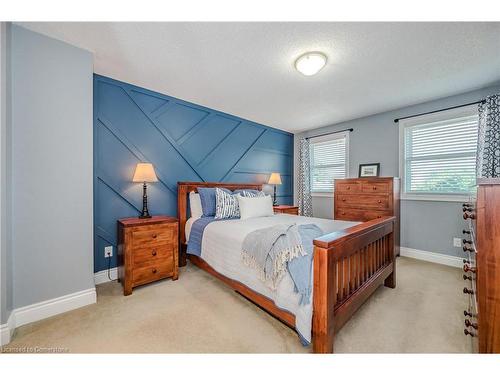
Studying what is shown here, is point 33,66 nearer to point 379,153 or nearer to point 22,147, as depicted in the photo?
point 22,147

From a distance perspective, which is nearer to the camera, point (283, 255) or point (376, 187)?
point (283, 255)

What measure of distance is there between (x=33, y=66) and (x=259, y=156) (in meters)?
3.27

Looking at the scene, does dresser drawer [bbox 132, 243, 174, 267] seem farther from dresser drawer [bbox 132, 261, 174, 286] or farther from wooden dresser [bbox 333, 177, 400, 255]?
wooden dresser [bbox 333, 177, 400, 255]

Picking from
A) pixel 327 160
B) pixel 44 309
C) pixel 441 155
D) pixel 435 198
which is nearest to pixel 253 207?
pixel 44 309

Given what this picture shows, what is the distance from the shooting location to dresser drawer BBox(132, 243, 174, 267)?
84.8 inches

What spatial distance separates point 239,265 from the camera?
1.87 m

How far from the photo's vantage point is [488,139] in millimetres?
2594

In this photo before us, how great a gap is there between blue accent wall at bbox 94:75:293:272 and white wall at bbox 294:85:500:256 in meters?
2.02

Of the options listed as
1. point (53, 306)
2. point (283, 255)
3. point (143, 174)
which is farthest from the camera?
point (143, 174)

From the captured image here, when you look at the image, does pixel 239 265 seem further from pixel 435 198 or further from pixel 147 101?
pixel 435 198

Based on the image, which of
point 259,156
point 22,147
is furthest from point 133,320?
point 259,156

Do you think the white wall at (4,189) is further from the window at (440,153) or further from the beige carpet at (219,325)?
the window at (440,153)

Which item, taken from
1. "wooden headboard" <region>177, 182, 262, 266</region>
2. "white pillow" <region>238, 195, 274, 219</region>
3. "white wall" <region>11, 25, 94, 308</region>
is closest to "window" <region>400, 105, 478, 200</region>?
"white pillow" <region>238, 195, 274, 219</region>

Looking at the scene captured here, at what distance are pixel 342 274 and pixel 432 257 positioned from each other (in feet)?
8.76
